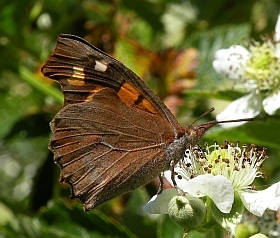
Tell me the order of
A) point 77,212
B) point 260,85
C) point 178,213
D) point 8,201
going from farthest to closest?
point 8,201, point 260,85, point 77,212, point 178,213

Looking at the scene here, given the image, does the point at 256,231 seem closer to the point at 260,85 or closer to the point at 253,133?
the point at 253,133

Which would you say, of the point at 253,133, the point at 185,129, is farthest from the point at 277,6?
the point at 185,129

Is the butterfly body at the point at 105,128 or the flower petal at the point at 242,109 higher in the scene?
the butterfly body at the point at 105,128

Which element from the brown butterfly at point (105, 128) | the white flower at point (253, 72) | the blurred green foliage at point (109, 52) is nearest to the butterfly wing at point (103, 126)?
the brown butterfly at point (105, 128)

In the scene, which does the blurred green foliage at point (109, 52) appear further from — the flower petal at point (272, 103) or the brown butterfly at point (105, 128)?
the brown butterfly at point (105, 128)

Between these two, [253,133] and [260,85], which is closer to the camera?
[253,133]

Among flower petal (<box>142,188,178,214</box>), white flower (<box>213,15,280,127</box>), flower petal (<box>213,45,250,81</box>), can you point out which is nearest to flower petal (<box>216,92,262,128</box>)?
white flower (<box>213,15,280,127</box>)

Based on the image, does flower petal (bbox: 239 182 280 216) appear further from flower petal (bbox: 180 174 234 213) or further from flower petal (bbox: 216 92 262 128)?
flower petal (bbox: 216 92 262 128)
